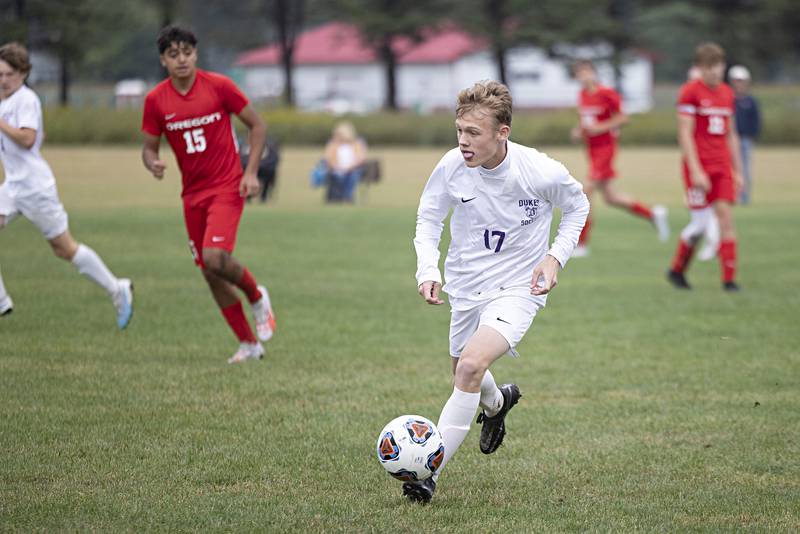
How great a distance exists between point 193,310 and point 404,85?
8534 centimetres

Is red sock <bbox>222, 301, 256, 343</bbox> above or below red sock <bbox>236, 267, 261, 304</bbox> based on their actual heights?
below

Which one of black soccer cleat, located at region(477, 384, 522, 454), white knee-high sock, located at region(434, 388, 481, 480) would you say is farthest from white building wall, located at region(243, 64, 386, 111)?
white knee-high sock, located at region(434, 388, 481, 480)

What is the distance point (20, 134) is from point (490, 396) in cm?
461

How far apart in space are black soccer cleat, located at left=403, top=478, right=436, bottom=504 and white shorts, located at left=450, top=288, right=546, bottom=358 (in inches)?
28.0

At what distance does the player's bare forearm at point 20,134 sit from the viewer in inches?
334

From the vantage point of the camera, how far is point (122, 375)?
7598mm

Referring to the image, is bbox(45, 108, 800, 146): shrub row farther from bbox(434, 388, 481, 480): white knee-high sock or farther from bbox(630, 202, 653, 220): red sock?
bbox(434, 388, 481, 480): white knee-high sock

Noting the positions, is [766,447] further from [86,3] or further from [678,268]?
[86,3]

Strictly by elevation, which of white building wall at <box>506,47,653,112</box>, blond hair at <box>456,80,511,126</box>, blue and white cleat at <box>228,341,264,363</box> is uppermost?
blond hair at <box>456,80,511,126</box>

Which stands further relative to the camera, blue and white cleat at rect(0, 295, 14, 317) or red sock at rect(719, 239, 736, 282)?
red sock at rect(719, 239, 736, 282)

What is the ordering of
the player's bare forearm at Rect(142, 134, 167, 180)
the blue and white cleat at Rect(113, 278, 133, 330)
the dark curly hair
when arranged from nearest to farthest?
the dark curly hair < the player's bare forearm at Rect(142, 134, 167, 180) < the blue and white cleat at Rect(113, 278, 133, 330)

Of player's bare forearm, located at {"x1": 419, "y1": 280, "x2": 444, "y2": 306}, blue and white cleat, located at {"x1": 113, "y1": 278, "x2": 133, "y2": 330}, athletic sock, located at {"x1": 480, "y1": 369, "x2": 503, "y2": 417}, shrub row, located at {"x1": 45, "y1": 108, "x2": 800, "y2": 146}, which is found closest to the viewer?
player's bare forearm, located at {"x1": 419, "y1": 280, "x2": 444, "y2": 306}

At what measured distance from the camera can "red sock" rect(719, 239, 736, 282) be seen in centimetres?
1182

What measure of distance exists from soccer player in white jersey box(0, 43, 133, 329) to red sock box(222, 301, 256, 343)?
133 cm
